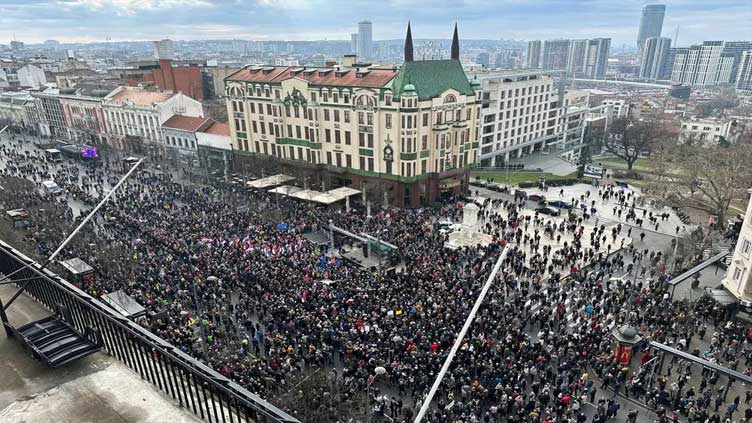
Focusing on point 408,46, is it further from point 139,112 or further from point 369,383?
point 139,112

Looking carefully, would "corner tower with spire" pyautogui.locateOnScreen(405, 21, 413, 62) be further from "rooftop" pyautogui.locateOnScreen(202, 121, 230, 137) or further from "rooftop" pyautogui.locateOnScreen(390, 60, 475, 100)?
"rooftop" pyautogui.locateOnScreen(202, 121, 230, 137)

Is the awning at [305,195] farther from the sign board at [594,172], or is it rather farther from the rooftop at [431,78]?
the sign board at [594,172]

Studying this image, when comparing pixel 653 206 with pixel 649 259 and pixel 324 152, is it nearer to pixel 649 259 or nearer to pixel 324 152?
pixel 649 259

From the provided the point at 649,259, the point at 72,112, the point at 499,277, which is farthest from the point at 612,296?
the point at 72,112

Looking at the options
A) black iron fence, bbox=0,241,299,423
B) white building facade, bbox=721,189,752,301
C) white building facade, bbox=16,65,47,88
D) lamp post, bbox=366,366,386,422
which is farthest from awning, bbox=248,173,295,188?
white building facade, bbox=16,65,47,88

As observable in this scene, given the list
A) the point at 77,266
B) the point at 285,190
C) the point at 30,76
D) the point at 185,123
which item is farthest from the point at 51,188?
the point at 30,76

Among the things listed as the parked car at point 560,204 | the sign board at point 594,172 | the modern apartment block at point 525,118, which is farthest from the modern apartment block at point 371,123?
the sign board at point 594,172
